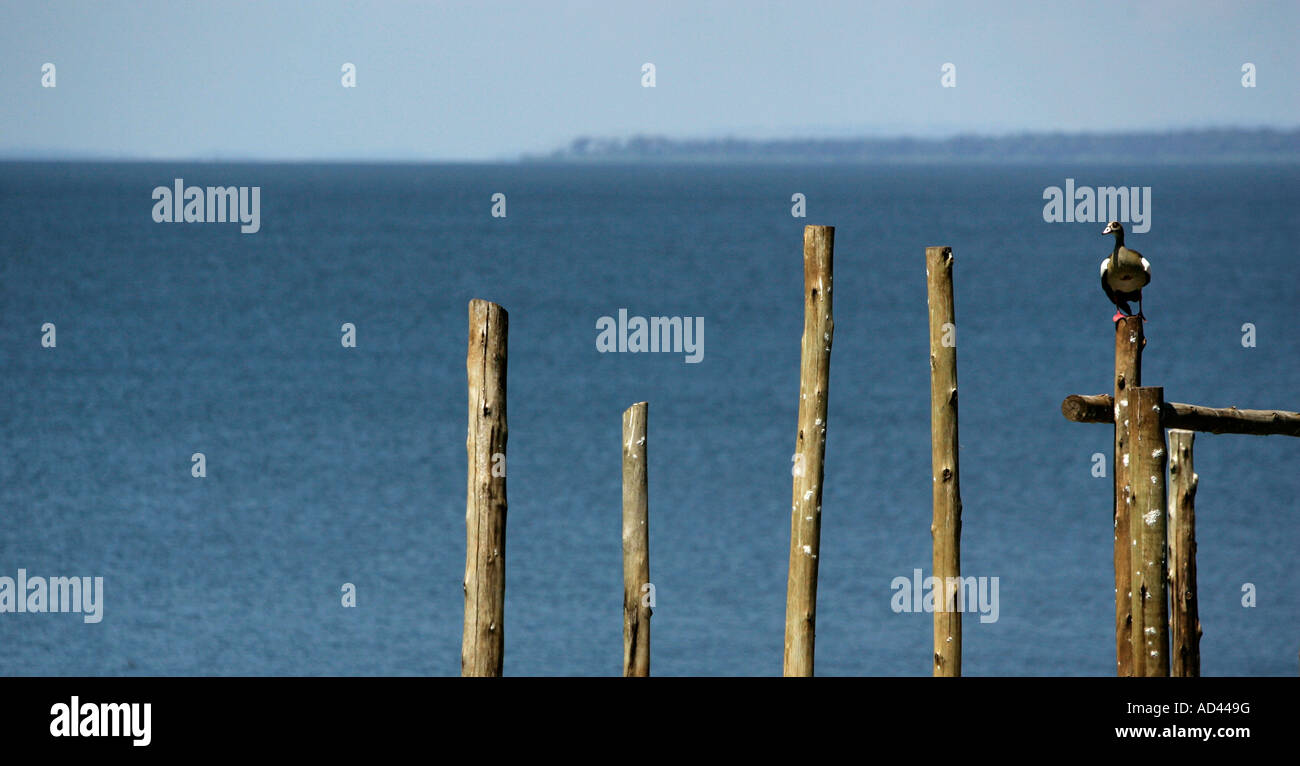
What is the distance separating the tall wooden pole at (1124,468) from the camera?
1267 cm

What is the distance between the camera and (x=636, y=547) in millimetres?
13562

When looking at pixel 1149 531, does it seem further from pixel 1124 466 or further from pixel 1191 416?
pixel 1191 416

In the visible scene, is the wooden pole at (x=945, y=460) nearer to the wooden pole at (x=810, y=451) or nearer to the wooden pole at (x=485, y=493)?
the wooden pole at (x=810, y=451)

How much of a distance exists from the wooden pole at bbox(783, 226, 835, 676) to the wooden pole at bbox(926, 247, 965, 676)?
77 cm

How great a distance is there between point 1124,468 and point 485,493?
173 inches

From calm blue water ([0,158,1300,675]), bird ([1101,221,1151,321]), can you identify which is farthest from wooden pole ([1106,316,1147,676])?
calm blue water ([0,158,1300,675])

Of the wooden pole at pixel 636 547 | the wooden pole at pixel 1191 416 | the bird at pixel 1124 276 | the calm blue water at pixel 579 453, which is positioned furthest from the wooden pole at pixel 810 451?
the calm blue water at pixel 579 453

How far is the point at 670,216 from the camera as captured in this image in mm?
133875

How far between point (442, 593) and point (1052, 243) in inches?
2795

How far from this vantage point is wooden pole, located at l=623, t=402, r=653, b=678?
1350 centimetres

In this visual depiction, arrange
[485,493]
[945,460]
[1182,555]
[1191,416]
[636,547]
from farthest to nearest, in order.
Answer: [1182,555] < [636,547] < [945,460] < [1191,416] < [485,493]

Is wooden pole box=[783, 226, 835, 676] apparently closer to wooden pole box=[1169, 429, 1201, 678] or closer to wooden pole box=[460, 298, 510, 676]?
wooden pole box=[460, 298, 510, 676]

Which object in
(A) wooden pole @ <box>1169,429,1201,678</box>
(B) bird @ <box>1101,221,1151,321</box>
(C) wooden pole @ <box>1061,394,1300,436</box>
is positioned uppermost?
(B) bird @ <box>1101,221,1151,321</box>

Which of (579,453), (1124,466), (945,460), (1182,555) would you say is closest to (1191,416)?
(1124,466)
